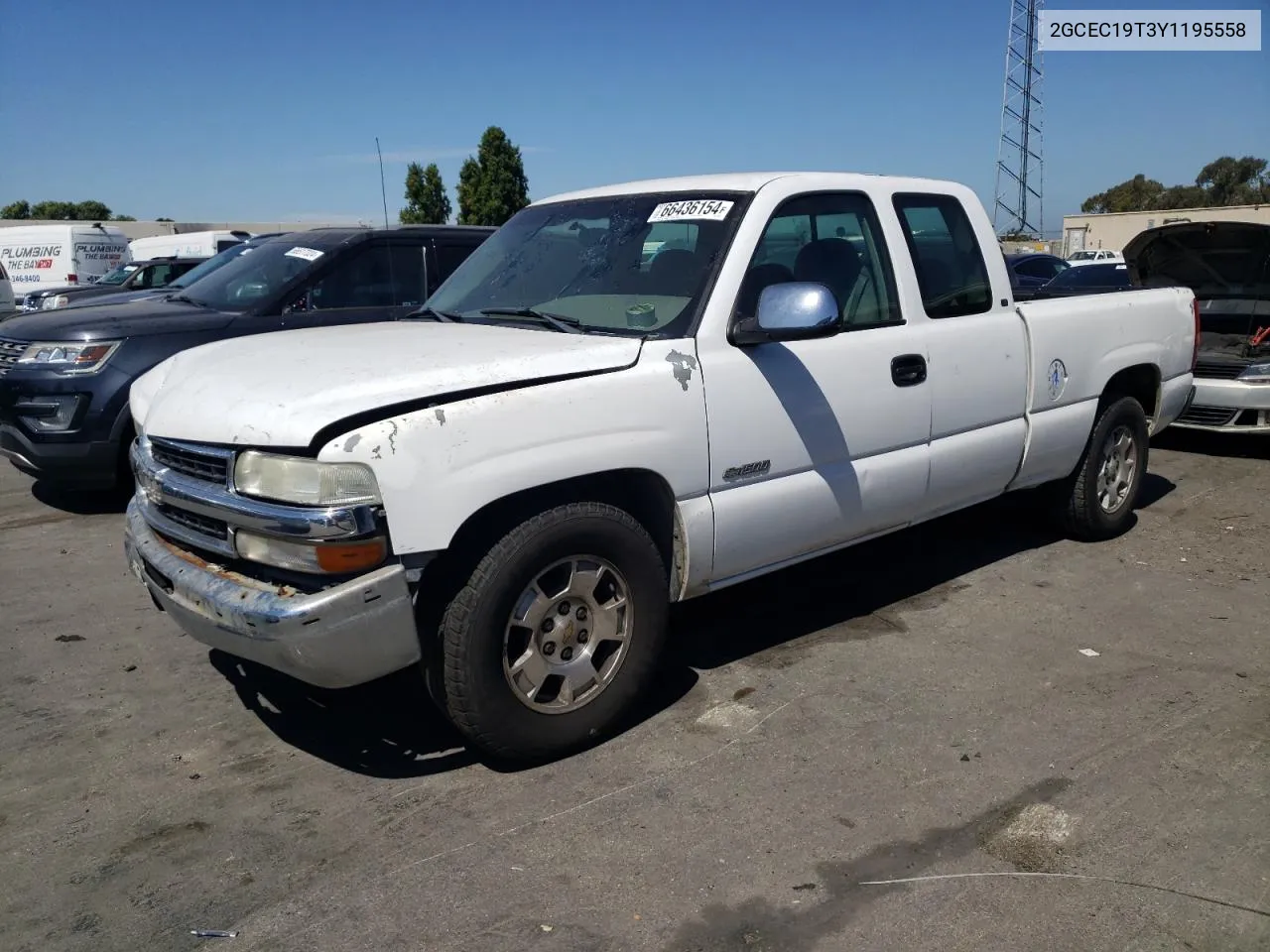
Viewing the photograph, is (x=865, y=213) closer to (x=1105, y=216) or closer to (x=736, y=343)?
(x=736, y=343)

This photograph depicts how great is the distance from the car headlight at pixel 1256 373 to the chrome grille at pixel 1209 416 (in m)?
0.27

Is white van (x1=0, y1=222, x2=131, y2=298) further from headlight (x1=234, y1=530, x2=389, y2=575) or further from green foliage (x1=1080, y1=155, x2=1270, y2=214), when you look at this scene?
green foliage (x1=1080, y1=155, x2=1270, y2=214)

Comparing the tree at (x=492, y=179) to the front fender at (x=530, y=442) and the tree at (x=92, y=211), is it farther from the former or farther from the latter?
the tree at (x=92, y=211)

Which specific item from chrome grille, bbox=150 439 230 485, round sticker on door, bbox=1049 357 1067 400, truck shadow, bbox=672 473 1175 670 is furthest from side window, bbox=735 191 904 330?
chrome grille, bbox=150 439 230 485

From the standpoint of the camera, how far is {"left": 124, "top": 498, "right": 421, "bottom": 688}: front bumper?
2.94 meters

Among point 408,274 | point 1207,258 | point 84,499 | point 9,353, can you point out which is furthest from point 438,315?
point 1207,258

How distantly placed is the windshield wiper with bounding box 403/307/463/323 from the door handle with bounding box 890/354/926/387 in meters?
1.86

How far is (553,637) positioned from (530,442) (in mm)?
685

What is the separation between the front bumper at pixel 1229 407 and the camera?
325 inches

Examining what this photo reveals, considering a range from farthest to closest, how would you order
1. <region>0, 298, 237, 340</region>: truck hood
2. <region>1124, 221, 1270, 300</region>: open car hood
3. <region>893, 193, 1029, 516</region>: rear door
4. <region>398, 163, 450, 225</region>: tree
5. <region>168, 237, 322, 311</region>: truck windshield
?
<region>398, 163, 450, 225</region>: tree < <region>1124, 221, 1270, 300</region>: open car hood < <region>168, 237, 322, 311</region>: truck windshield < <region>0, 298, 237, 340</region>: truck hood < <region>893, 193, 1029, 516</region>: rear door

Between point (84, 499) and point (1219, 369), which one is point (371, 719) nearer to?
point (84, 499)

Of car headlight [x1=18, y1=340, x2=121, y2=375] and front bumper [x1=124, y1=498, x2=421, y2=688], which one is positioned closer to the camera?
front bumper [x1=124, y1=498, x2=421, y2=688]

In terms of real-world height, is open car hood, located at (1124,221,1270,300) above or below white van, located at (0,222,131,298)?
below

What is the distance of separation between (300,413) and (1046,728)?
2832mm
